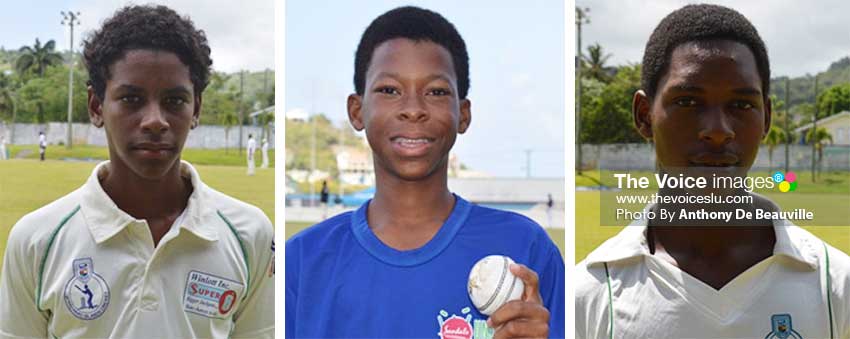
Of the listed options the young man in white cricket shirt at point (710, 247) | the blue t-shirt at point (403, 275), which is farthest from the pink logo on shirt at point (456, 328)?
the young man in white cricket shirt at point (710, 247)

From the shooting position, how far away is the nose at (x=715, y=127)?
3.03m

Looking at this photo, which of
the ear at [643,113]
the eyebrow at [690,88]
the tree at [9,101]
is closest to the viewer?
the eyebrow at [690,88]

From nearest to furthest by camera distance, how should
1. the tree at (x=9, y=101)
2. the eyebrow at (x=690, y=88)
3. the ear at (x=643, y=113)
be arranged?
the eyebrow at (x=690, y=88), the ear at (x=643, y=113), the tree at (x=9, y=101)

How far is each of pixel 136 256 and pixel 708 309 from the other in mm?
1826

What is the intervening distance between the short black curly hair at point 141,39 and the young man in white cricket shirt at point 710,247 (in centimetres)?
146

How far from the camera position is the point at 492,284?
309 cm

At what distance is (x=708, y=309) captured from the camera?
9.96 ft

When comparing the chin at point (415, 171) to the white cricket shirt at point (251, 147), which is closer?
the chin at point (415, 171)

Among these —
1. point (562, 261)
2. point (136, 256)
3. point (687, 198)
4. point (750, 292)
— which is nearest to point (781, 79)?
point (687, 198)

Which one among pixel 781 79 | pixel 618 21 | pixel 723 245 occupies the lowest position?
pixel 723 245

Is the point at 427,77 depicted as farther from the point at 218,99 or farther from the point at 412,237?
the point at 218,99

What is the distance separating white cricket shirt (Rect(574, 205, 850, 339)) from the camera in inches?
119

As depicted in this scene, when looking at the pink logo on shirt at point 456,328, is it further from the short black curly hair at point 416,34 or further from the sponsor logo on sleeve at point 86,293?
the sponsor logo on sleeve at point 86,293

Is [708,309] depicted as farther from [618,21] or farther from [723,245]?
[618,21]
